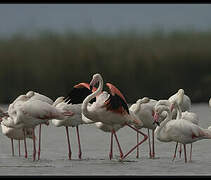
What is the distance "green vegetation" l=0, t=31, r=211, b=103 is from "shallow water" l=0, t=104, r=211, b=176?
5520mm

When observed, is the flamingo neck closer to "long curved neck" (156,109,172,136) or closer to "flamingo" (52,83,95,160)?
"long curved neck" (156,109,172,136)

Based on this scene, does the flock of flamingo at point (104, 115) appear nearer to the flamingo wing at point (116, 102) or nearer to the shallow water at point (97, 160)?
the flamingo wing at point (116, 102)

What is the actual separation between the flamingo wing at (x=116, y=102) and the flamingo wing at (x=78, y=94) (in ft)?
1.77

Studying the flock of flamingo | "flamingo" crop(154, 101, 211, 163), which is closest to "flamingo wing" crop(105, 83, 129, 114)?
the flock of flamingo

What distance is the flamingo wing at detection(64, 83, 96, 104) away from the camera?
11570 mm

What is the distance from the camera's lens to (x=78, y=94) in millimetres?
11641

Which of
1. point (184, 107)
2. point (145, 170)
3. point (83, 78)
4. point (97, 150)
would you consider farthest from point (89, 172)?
point (83, 78)

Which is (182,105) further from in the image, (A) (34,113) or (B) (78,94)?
(A) (34,113)

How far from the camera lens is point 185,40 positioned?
24.0 meters

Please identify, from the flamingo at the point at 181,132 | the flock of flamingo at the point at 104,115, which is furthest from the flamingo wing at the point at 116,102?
the flamingo at the point at 181,132

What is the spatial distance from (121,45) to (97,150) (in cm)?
1093

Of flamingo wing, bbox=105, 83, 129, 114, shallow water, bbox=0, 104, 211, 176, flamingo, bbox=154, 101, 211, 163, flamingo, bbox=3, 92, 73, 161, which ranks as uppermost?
flamingo wing, bbox=105, 83, 129, 114

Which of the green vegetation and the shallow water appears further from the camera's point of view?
the green vegetation

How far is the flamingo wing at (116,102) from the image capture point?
10898 mm
